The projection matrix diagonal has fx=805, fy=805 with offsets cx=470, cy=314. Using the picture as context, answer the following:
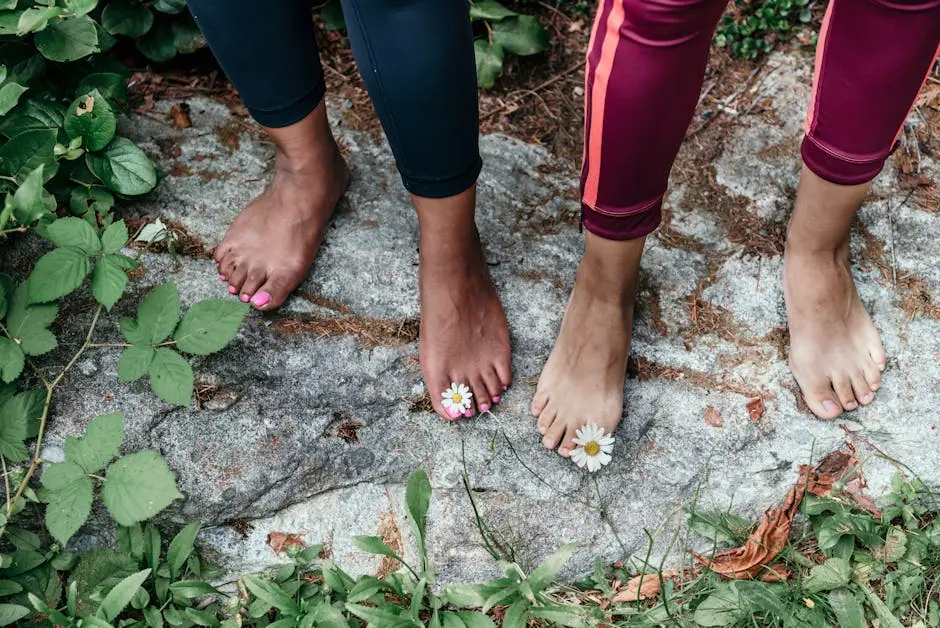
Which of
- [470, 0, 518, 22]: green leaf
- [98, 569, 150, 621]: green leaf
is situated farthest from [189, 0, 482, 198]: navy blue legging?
[98, 569, 150, 621]: green leaf

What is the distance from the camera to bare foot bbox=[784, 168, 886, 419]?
1758 millimetres

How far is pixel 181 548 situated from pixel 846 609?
1353mm

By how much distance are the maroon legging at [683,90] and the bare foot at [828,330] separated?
0.23 meters

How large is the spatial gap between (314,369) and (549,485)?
22.5 inches

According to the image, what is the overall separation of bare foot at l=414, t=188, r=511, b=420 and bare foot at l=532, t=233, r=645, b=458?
0.11 m

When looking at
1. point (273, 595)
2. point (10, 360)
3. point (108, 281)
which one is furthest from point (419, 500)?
point (10, 360)

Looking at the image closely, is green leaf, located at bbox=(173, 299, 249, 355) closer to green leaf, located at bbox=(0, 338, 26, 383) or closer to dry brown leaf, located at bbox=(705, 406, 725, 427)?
green leaf, located at bbox=(0, 338, 26, 383)

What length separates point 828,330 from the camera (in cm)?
177

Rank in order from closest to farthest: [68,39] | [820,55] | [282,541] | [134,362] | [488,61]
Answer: [820,55]
[134,362]
[282,541]
[68,39]
[488,61]

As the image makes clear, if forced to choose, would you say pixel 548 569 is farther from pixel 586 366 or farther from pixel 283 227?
pixel 283 227

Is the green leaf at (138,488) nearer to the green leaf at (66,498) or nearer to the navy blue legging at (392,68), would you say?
the green leaf at (66,498)

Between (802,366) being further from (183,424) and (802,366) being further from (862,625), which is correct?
(183,424)

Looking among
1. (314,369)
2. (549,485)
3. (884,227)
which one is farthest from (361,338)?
(884,227)

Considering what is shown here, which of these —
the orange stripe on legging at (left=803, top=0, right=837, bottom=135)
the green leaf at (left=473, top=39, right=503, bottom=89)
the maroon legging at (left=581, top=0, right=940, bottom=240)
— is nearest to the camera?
the maroon legging at (left=581, top=0, right=940, bottom=240)
